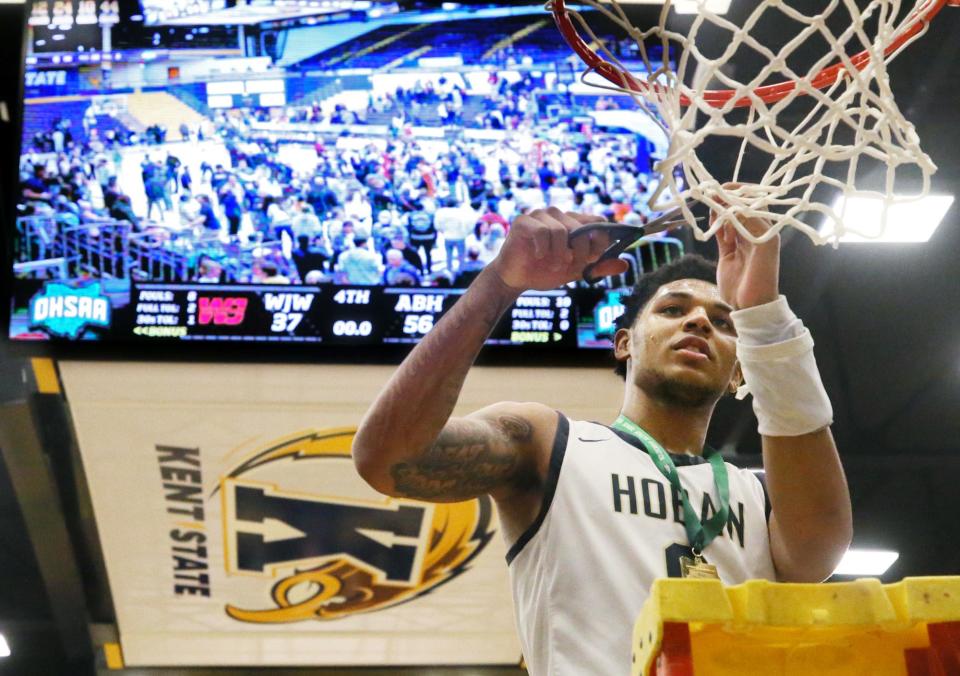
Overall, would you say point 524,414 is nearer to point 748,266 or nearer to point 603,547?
point 603,547

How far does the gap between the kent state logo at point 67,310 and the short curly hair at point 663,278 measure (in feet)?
7.53

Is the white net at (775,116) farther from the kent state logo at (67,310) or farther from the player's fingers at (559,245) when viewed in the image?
the kent state logo at (67,310)

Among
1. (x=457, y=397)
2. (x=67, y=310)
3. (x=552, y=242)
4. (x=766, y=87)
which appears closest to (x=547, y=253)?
(x=552, y=242)

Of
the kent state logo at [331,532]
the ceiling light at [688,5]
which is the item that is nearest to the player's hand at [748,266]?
the ceiling light at [688,5]

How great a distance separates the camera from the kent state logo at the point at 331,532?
494 centimetres

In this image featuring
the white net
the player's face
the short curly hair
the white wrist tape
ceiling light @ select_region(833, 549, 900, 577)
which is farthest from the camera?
ceiling light @ select_region(833, 549, 900, 577)

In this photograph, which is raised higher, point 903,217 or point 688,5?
point 688,5

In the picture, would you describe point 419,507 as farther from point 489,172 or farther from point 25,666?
point 25,666

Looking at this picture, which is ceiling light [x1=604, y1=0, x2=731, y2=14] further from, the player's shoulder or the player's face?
the player's shoulder

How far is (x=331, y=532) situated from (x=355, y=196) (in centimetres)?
161

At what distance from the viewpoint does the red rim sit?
247 cm

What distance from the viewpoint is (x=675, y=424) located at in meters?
2.37

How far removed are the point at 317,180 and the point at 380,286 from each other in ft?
1.77

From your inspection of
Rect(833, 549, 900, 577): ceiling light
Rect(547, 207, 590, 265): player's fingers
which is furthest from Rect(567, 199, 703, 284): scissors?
Rect(833, 549, 900, 577): ceiling light
